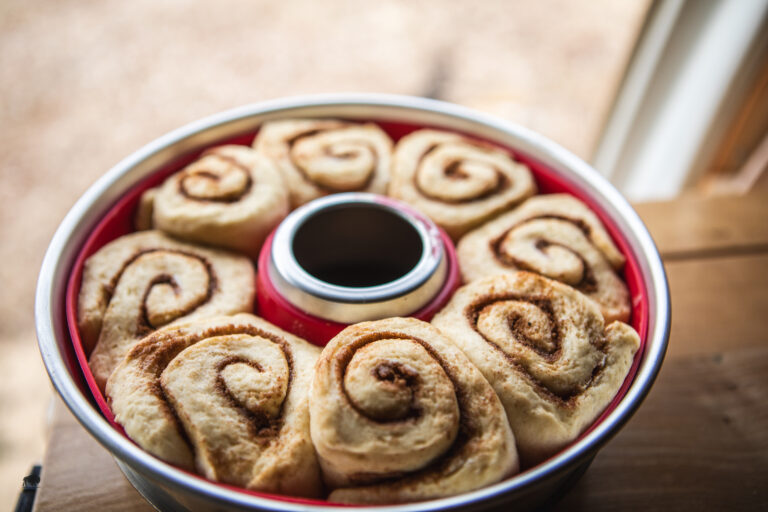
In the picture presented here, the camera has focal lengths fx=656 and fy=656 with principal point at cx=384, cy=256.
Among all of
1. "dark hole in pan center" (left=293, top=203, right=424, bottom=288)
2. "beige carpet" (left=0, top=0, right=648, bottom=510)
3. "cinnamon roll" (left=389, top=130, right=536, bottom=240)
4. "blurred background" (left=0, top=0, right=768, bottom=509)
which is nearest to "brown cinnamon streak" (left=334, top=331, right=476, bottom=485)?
"dark hole in pan center" (left=293, top=203, right=424, bottom=288)

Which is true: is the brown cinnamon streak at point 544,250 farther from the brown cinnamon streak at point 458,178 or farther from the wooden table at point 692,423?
the wooden table at point 692,423

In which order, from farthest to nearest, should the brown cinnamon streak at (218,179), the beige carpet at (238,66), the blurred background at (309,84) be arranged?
the beige carpet at (238,66)
the blurred background at (309,84)
the brown cinnamon streak at (218,179)

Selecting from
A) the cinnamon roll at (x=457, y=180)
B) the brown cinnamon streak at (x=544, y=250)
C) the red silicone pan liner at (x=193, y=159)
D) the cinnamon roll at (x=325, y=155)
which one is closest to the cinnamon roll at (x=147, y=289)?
the red silicone pan liner at (x=193, y=159)

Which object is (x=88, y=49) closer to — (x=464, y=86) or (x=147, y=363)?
(x=464, y=86)

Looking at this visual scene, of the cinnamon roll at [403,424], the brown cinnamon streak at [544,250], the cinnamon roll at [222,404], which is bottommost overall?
the cinnamon roll at [222,404]

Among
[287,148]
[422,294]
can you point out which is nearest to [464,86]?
[287,148]

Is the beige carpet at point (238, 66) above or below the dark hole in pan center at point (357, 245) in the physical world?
below
